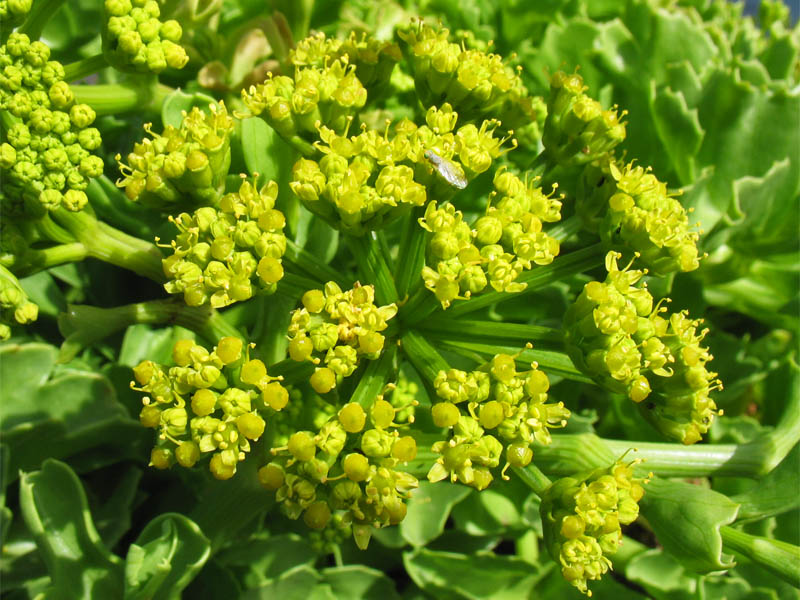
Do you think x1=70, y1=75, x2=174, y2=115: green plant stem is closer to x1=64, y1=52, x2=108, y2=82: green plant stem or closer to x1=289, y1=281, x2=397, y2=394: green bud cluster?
x1=64, y1=52, x2=108, y2=82: green plant stem

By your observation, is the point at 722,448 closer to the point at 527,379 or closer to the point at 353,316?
the point at 527,379

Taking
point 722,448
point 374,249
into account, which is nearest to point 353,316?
point 374,249

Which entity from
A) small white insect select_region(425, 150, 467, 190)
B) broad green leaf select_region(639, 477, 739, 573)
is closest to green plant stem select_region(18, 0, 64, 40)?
small white insect select_region(425, 150, 467, 190)

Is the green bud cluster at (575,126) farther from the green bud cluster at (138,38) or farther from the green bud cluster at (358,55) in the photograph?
the green bud cluster at (138,38)

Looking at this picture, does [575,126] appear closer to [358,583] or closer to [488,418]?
[488,418]

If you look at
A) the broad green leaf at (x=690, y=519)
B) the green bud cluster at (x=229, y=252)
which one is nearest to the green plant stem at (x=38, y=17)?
the green bud cluster at (x=229, y=252)
